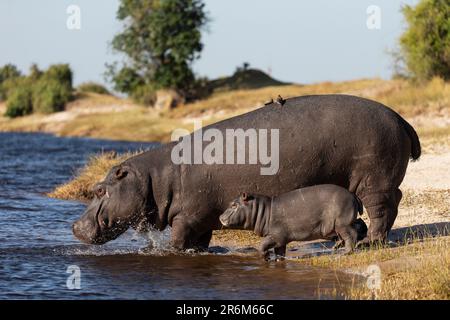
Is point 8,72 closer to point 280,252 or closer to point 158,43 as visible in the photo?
point 158,43

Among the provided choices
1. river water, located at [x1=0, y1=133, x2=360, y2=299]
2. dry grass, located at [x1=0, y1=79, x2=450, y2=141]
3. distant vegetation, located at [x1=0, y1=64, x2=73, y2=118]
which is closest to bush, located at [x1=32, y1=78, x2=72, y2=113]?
distant vegetation, located at [x1=0, y1=64, x2=73, y2=118]

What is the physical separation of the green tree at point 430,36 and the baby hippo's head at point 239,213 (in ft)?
98.7

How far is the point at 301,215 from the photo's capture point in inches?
416

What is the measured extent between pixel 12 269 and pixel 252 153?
3.39 metres

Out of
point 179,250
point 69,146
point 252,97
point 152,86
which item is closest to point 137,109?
point 152,86

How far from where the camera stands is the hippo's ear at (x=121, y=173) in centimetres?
1115

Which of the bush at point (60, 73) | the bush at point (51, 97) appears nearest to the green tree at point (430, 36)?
the bush at point (51, 97)

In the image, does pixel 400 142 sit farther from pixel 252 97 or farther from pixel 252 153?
pixel 252 97

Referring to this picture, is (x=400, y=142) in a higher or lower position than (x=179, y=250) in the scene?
higher

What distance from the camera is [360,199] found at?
36.6 feet

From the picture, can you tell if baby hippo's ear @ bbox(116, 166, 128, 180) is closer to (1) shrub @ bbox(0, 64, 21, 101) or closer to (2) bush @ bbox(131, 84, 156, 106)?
(2) bush @ bbox(131, 84, 156, 106)

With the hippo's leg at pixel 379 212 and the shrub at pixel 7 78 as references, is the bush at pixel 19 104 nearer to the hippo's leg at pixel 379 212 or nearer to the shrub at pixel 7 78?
the shrub at pixel 7 78

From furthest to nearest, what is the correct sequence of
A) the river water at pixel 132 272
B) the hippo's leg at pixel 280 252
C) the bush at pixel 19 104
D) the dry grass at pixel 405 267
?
the bush at pixel 19 104 → the hippo's leg at pixel 280 252 → the river water at pixel 132 272 → the dry grass at pixel 405 267

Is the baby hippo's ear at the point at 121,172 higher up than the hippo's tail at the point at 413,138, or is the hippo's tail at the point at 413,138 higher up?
the hippo's tail at the point at 413,138
